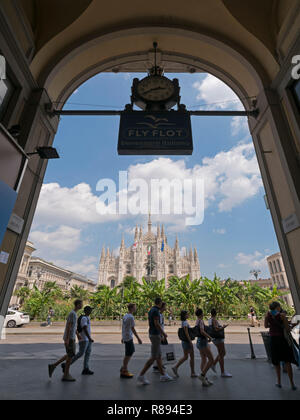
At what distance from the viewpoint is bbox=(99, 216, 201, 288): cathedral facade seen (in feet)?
247

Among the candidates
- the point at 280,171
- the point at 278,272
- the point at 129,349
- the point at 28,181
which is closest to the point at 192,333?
the point at 129,349

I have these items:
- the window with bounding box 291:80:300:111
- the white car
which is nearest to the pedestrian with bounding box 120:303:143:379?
the window with bounding box 291:80:300:111

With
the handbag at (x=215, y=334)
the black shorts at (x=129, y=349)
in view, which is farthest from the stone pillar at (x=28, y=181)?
the handbag at (x=215, y=334)

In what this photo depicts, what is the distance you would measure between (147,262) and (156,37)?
248ft

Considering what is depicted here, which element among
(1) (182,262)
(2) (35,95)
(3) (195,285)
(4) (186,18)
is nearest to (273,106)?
(4) (186,18)

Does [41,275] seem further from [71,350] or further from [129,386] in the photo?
[129,386]

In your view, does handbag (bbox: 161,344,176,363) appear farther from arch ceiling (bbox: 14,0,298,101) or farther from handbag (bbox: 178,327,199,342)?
arch ceiling (bbox: 14,0,298,101)

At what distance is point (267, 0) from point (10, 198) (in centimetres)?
702

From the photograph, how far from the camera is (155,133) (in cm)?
411

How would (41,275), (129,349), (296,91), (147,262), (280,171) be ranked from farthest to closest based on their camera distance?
(147,262) < (41,275) < (129,349) < (280,171) < (296,91)

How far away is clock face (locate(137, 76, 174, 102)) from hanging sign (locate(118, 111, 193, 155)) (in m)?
0.80

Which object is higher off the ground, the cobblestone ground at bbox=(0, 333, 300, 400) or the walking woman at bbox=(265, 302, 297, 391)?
the walking woman at bbox=(265, 302, 297, 391)

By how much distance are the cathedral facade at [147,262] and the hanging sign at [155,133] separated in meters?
71.1

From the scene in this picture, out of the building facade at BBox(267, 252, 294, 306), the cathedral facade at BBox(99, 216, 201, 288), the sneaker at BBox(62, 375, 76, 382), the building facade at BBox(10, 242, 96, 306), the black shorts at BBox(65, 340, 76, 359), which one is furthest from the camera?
the cathedral facade at BBox(99, 216, 201, 288)
